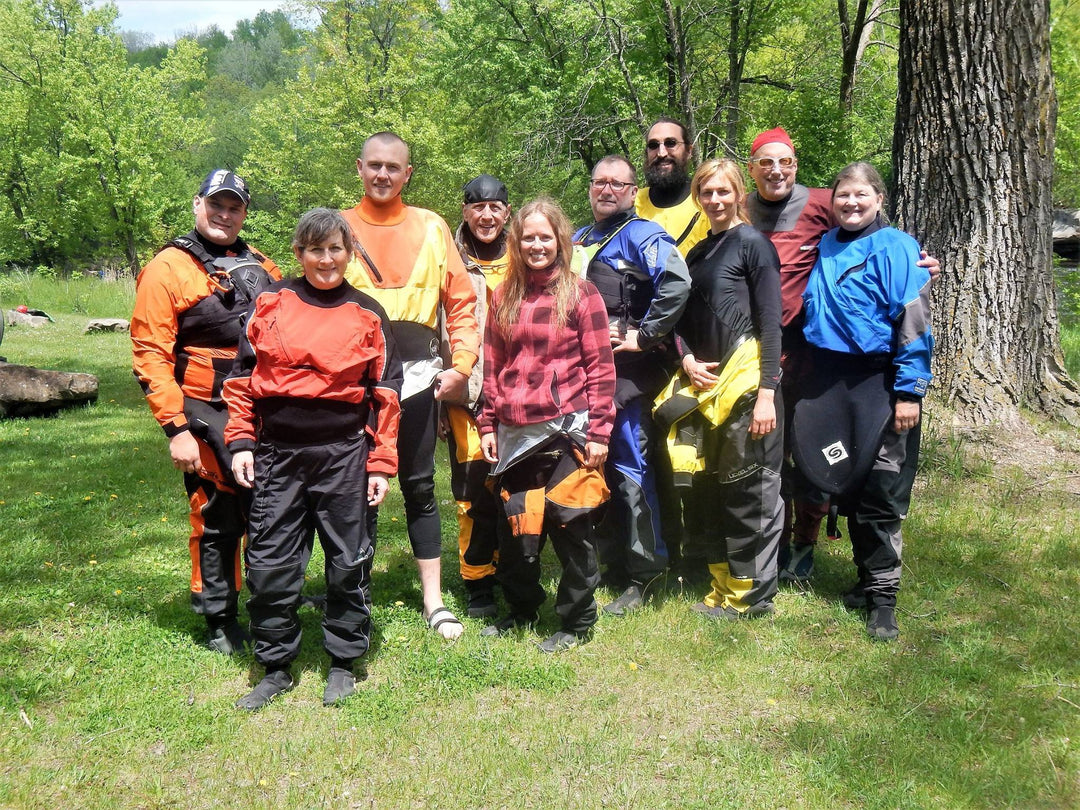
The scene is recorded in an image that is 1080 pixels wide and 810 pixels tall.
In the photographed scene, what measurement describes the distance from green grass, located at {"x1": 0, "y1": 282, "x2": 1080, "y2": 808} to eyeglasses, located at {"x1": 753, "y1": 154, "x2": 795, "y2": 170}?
2286mm

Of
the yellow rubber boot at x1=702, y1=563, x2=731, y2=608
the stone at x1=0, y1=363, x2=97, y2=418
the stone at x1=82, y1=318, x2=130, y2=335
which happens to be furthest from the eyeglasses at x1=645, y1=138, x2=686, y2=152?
the stone at x1=82, y1=318, x2=130, y2=335

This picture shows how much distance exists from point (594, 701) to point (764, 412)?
1555mm

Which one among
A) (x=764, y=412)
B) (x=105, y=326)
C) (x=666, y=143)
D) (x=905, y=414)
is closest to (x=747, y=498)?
(x=764, y=412)

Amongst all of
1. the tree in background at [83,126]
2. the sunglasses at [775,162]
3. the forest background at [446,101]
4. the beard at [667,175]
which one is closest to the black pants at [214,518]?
the beard at [667,175]

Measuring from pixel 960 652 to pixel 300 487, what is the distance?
3.05m

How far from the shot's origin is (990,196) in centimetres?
558

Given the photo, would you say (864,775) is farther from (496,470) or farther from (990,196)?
(990,196)

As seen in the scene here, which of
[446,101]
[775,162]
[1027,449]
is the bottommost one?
[1027,449]

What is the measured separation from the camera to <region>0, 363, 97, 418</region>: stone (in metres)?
9.46

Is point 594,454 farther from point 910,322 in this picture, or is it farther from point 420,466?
point 910,322

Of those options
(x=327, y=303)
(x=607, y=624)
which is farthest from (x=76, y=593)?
(x=607, y=624)

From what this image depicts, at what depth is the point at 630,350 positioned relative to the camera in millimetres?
4105

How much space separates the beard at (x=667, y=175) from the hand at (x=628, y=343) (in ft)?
3.24

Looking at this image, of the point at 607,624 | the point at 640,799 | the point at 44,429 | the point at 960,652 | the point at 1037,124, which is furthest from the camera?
the point at 44,429
